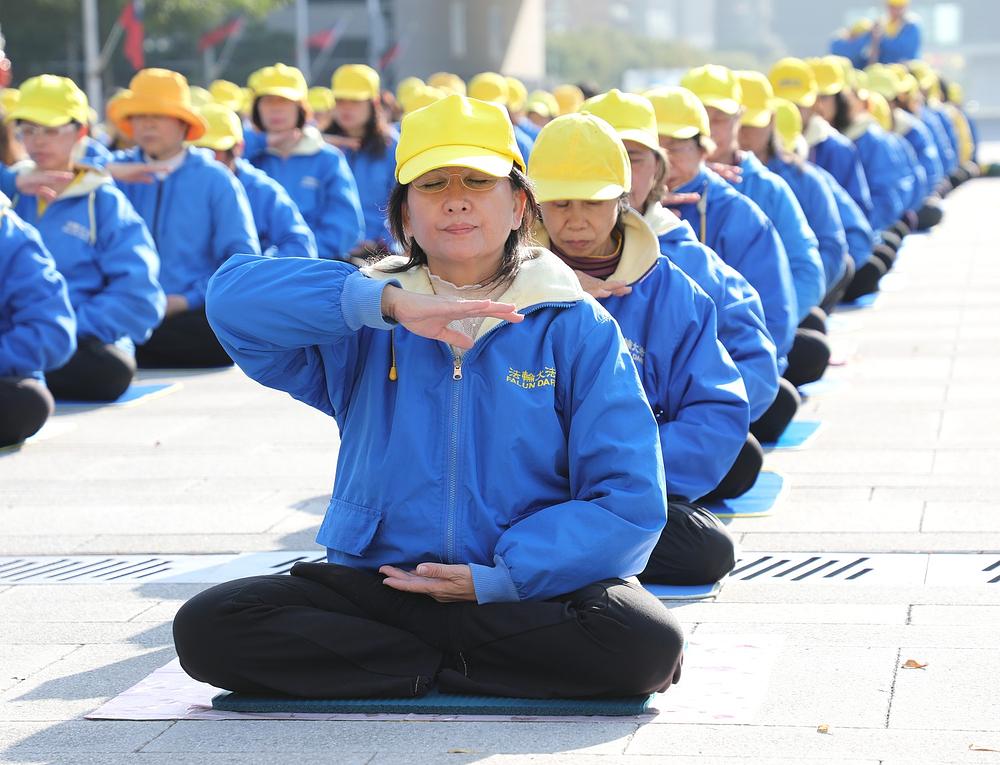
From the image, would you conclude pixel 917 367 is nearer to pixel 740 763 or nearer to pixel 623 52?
pixel 740 763

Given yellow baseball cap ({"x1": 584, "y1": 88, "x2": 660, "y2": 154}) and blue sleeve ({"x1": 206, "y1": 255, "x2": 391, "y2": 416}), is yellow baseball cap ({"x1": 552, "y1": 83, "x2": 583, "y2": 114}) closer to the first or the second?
yellow baseball cap ({"x1": 584, "y1": 88, "x2": 660, "y2": 154})

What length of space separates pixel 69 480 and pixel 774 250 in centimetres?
302

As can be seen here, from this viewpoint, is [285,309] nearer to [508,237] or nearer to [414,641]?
[508,237]

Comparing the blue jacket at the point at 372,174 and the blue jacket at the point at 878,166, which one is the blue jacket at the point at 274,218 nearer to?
the blue jacket at the point at 372,174

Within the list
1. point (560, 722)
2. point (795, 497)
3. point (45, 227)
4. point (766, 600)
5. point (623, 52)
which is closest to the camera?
point (560, 722)

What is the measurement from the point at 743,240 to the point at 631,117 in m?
1.21

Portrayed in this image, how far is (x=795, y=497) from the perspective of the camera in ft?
23.5

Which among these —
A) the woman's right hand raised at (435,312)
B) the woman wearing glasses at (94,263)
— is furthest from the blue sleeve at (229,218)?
the woman's right hand raised at (435,312)

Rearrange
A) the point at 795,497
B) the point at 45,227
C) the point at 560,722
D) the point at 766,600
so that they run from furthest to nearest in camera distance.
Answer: the point at 45,227 → the point at 795,497 → the point at 766,600 → the point at 560,722

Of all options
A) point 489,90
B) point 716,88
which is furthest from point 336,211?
point 489,90

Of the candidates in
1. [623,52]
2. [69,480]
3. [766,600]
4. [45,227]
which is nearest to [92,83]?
[45,227]

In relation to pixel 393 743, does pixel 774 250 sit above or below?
above

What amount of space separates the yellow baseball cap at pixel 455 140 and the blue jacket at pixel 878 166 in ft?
35.7

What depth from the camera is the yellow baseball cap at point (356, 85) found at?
1423 centimetres
